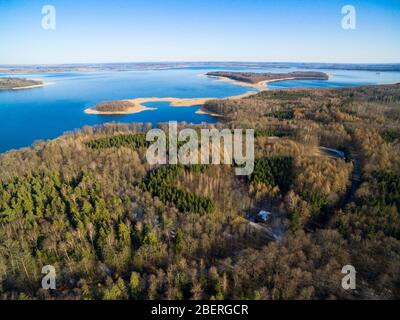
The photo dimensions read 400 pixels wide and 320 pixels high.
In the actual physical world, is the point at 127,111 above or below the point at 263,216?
above

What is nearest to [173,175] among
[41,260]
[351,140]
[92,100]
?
[41,260]

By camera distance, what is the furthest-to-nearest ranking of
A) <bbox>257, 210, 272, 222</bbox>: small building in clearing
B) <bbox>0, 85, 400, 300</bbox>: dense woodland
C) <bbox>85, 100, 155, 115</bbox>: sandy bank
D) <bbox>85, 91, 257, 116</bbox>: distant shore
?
<bbox>85, 91, 257, 116</bbox>: distant shore, <bbox>85, 100, 155, 115</bbox>: sandy bank, <bbox>257, 210, 272, 222</bbox>: small building in clearing, <bbox>0, 85, 400, 300</bbox>: dense woodland

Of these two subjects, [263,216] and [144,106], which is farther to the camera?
[144,106]

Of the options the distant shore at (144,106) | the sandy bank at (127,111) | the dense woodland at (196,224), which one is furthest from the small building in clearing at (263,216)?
the sandy bank at (127,111)

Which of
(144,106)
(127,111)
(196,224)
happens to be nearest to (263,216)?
(196,224)

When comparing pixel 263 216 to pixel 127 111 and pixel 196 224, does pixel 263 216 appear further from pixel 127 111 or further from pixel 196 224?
pixel 127 111

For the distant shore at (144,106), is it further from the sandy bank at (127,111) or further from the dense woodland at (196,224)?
the dense woodland at (196,224)

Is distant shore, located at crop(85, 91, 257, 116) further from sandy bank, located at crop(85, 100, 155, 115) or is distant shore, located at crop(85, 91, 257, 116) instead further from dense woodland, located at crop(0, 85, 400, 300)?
dense woodland, located at crop(0, 85, 400, 300)

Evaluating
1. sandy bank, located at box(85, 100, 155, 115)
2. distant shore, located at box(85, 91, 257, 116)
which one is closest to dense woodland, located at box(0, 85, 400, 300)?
sandy bank, located at box(85, 100, 155, 115)
